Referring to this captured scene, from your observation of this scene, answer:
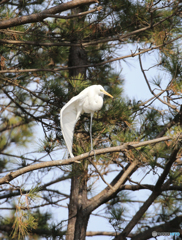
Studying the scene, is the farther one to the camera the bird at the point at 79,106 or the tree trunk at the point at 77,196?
the tree trunk at the point at 77,196

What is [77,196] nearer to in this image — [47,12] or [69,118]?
[69,118]

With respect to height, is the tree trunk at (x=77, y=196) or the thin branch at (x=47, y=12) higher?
the thin branch at (x=47, y=12)

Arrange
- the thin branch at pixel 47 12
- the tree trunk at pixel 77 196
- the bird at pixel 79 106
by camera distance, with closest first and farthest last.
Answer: the thin branch at pixel 47 12
the bird at pixel 79 106
the tree trunk at pixel 77 196

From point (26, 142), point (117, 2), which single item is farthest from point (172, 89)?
point (26, 142)

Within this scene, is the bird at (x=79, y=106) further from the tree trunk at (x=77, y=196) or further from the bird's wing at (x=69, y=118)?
the tree trunk at (x=77, y=196)

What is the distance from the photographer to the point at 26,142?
301 cm

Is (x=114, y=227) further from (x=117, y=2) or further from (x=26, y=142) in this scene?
(x=117, y=2)

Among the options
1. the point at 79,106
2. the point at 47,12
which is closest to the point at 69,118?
the point at 79,106

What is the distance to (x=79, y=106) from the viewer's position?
1.48 m

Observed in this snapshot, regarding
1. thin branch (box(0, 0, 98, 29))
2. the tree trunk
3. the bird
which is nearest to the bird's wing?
the bird

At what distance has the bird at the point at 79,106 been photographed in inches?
56.0

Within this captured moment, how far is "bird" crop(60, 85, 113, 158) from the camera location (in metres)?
1.42

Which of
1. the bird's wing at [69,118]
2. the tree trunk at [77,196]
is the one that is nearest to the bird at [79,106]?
the bird's wing at [69,118]

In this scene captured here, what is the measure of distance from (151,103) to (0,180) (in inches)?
43.7
